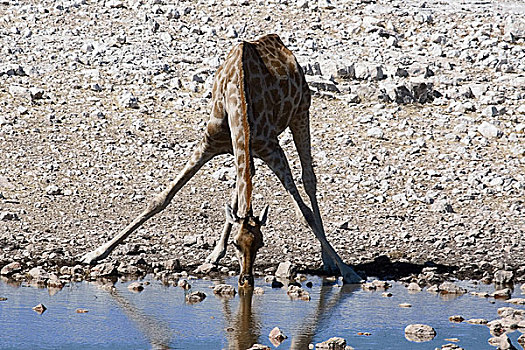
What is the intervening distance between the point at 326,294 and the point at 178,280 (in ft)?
4.57

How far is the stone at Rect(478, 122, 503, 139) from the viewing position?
14297 millimetres

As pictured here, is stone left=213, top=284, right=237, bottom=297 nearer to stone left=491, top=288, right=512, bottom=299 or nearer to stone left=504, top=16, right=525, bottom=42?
stone left=491, top=288, right=512, bottom=299

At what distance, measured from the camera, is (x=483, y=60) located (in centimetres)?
1748

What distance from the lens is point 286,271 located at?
29.7 ft

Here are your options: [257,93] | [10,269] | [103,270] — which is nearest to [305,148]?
[257,93]

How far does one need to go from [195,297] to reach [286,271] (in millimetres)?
1325

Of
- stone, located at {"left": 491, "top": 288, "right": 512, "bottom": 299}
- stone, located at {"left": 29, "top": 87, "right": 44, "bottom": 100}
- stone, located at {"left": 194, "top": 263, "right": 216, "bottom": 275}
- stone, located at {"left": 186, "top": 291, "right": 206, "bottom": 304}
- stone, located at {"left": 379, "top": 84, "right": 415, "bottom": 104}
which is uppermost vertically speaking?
stone, located at {"left": 379, "top": 84, "right": 415, "bottom": 104}

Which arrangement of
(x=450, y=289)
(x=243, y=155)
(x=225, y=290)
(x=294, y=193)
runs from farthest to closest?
1. (x=294, y=193)
2. (x=243, y=155)
3. (x=450, y=289)
4. (x=225, y=290)

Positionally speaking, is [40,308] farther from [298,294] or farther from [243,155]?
[243,155]

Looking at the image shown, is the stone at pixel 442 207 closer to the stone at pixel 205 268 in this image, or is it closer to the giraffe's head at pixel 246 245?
the stone at pixel 205 268

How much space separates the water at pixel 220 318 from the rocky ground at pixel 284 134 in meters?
0.93

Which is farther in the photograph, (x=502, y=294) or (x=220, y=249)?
(x=220, y=249)

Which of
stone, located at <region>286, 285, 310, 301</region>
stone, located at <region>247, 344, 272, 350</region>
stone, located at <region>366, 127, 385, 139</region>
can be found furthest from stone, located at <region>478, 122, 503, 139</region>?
stone, located at <region>247, 344, 272, 350</region>

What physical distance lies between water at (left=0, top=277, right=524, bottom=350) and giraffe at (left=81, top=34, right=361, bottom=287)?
2.20 ft
